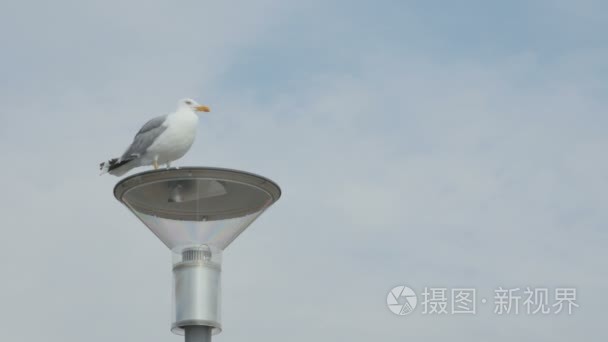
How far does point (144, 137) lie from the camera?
10.8 m

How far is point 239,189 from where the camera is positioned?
8.57 meters

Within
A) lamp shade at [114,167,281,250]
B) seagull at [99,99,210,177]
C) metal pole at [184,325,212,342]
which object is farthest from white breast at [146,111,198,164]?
metal pole at [184,325,212,342]

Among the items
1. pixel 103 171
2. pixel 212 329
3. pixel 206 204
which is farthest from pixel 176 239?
pixel 103 171

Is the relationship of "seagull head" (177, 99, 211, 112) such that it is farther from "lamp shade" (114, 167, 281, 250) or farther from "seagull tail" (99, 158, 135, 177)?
"lamp shade" (114, 167, 281, 250)

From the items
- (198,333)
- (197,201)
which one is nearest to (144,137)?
(197,201)

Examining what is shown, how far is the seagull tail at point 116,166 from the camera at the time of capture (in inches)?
420

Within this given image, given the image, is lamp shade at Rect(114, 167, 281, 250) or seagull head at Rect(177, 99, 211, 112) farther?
seagull head at Rect(177, 99, 211, 112)

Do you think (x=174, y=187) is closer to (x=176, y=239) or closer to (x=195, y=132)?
(x=176, y=239)

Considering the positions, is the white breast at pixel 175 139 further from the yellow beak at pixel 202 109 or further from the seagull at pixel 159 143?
the yellow beak at pixel 202 109

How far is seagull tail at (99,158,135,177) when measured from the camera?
10672mm

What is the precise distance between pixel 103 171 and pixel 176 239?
2.24 metres

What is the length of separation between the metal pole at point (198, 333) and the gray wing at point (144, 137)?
3.12 meters

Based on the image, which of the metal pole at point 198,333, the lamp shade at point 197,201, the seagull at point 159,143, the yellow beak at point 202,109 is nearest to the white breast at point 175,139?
the seagull at point 159,143

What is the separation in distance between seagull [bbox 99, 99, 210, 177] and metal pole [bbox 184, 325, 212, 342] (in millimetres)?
3087
